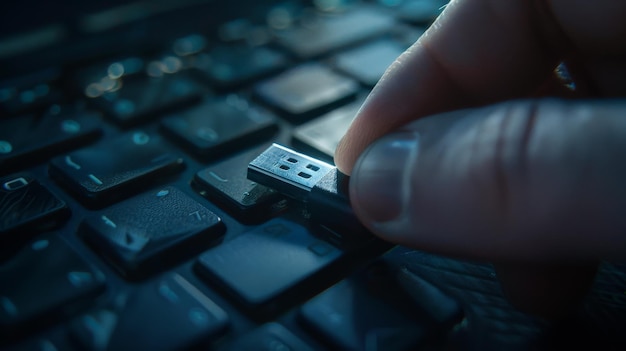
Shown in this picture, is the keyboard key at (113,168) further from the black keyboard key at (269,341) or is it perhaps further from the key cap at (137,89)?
the black keyboard key at (269,341)

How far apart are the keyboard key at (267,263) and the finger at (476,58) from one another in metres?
0.10

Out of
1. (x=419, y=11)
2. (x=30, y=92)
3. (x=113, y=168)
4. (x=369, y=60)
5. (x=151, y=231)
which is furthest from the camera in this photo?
(x=419, y=11)

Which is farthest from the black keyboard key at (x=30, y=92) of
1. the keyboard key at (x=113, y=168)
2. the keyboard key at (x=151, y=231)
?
the keyboard key at (x=151, y=231)

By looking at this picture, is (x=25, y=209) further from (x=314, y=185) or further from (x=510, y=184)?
(x=510, y=184)

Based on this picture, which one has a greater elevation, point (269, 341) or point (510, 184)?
point (510, 184)

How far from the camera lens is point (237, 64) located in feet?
2.95

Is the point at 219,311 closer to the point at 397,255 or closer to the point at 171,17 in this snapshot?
the point at 397,255

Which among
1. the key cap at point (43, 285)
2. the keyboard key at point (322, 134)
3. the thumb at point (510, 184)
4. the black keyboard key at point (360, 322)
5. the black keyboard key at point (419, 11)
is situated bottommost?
the key cap at point (43, 285)

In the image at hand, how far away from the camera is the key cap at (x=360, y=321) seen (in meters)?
0.45

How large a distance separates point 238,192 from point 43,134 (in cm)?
27

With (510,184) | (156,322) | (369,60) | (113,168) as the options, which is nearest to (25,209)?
(113,168)

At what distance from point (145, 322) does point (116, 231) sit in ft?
0.37

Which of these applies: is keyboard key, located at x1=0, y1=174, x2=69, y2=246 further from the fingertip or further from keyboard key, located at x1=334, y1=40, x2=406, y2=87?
keyboard key, located at x1=334, y1=40, x2=406, y2=87

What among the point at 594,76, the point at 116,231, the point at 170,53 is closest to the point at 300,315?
the point at 116,231
